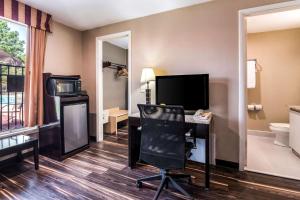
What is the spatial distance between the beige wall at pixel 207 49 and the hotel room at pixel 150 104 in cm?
1

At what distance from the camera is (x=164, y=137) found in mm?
1766

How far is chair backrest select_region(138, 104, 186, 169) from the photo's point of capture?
169cm

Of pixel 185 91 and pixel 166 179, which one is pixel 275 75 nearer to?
pixel 185 91

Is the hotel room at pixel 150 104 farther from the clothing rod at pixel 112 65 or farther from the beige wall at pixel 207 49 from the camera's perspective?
the clothing rod at pixel 112 65

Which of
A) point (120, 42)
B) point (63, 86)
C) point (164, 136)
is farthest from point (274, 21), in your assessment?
point (63, 86)

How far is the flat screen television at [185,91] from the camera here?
8.13ft

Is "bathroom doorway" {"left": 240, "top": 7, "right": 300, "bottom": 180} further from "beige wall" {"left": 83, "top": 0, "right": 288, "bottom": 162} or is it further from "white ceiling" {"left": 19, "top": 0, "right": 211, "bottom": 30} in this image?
"white ceiling" {"left": 19, "top": 0, "right": 211, "bottom": 30}

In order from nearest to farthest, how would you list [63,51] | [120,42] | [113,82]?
[63,51], [120,42], [113,82]

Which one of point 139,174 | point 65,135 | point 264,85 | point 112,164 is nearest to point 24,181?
point 65,135

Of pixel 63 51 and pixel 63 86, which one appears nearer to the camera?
pixel 63 86

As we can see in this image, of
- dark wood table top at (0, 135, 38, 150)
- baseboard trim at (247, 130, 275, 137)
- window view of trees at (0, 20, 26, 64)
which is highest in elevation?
window view of trees at (0, 20, 26, 64)

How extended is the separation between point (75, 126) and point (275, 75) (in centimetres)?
→ 446

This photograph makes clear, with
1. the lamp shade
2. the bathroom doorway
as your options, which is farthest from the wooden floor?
the lamp shade

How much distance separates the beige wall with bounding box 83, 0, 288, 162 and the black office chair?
0.97 metres
